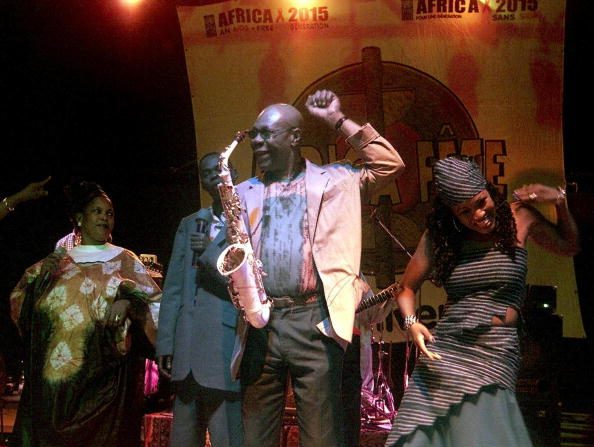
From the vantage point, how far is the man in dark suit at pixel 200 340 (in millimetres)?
3930

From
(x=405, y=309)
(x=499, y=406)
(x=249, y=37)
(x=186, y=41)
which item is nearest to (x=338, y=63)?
(x=249, y=37)

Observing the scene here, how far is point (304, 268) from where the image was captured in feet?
11.9

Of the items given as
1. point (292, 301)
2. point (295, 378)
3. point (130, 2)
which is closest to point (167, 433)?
point (295, 378)

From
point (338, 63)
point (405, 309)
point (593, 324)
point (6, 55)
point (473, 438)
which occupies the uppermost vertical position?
point (6, 55)

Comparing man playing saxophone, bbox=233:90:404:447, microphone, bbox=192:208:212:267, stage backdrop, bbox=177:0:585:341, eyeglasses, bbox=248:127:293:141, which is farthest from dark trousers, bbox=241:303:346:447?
stage backdrop, bbox=177:0:585:341

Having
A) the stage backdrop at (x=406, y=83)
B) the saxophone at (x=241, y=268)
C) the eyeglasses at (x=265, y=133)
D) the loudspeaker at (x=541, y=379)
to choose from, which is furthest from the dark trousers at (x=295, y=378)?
the stage backdrop at (x=406, y=83)

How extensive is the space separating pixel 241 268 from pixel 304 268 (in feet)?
1.01

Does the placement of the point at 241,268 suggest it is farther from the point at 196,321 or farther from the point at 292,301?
the point at 196,321

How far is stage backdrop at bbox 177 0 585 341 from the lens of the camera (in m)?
6.17

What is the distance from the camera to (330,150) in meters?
6.50

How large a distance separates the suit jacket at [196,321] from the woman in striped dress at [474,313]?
101cm

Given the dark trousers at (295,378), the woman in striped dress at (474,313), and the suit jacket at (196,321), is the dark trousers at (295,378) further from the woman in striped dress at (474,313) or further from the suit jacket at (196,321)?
the woman in striped dress at (474,313)

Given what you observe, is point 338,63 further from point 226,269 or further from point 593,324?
point 593,324

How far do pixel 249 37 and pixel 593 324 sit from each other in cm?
449
